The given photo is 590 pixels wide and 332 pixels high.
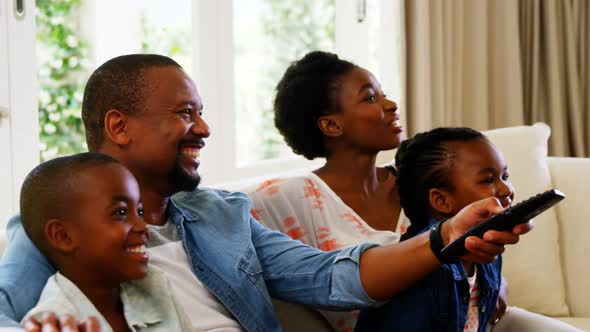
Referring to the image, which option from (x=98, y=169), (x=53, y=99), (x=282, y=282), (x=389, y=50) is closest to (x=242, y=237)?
(x=282, y=282)

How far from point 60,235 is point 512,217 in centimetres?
67

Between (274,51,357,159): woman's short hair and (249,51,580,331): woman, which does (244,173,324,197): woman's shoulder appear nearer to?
(249,51,580,331): woman

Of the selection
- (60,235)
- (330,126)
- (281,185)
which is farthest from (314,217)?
(60,235)

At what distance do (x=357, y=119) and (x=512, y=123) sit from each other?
1.75m

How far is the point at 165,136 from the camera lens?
5.15ft

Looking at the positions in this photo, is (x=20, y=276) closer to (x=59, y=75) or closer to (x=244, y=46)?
(x=244, y=46)

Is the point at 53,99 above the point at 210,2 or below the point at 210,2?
below

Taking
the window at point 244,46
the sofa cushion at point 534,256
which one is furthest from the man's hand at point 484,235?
the window at point 244,46

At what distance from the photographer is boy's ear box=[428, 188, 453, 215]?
168 centimetres

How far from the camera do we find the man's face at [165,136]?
156 cm

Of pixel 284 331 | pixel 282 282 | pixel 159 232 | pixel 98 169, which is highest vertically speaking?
pixel 98 169

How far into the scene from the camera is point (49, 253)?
1357 millimetres

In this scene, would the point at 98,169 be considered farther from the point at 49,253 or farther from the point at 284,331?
the point at 284,331

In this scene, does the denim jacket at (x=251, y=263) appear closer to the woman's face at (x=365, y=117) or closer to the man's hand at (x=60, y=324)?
the man's hand at (x=60, y=324)
